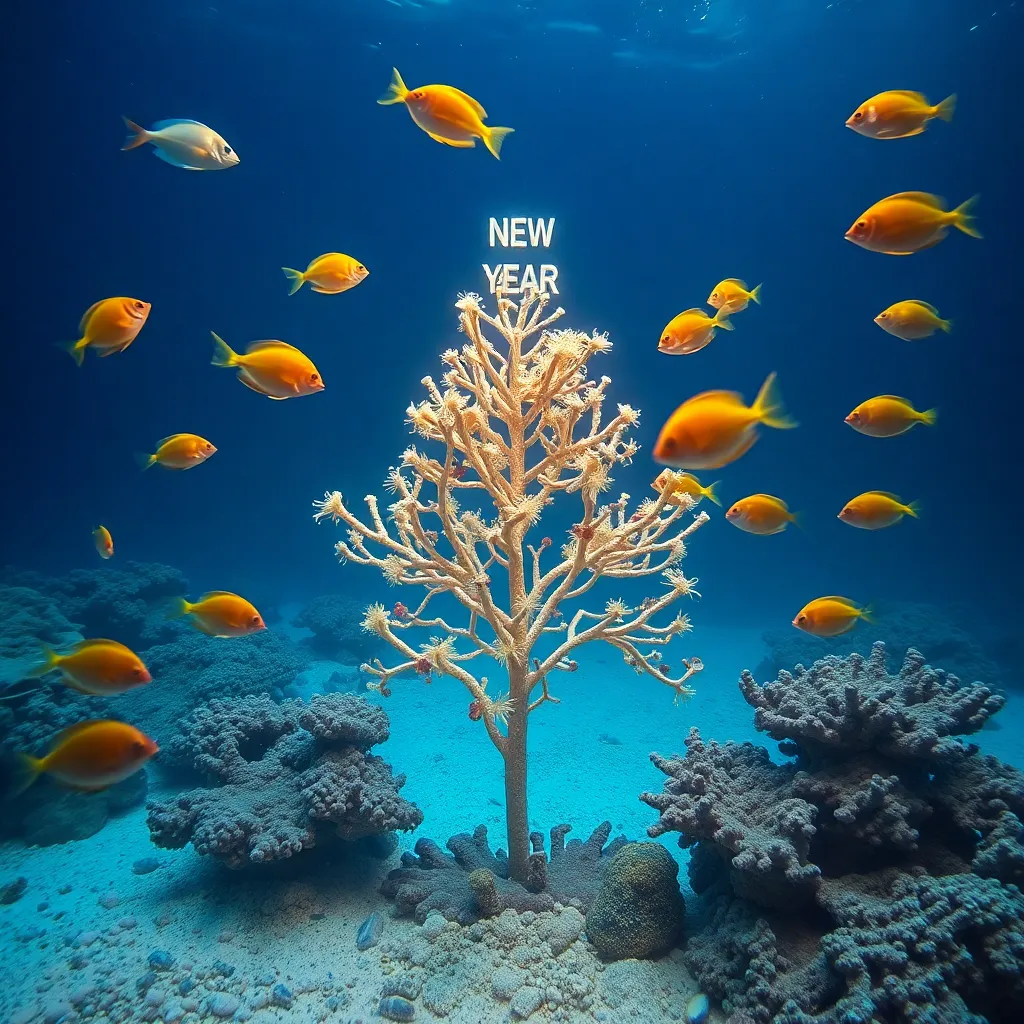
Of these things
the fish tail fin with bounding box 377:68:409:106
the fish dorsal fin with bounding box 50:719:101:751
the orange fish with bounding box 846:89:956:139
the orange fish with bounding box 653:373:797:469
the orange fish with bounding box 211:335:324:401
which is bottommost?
the fish dorsal fin with bounding box 50:719:101:751

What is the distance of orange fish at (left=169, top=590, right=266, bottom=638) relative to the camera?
115 inches

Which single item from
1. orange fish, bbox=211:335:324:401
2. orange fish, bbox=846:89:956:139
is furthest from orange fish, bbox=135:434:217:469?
orange fish, bbox=846:89:956:139

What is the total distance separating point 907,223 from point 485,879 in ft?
16.7

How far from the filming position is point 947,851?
2.82m

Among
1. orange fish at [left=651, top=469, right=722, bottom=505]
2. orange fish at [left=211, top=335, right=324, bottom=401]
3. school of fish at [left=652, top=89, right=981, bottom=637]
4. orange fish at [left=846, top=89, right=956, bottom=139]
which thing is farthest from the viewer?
orange fish at [left=846, top=89, right=956, bottom=139]

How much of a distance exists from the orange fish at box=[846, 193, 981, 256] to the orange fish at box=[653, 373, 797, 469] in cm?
228

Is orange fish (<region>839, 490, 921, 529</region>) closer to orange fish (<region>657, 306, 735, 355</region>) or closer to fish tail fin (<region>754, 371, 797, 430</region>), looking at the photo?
orange fish (<region>657, 306, 735, 355</region>)

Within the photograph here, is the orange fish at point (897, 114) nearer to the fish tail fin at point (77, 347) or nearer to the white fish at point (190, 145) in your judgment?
the white fish at point (190, 145)

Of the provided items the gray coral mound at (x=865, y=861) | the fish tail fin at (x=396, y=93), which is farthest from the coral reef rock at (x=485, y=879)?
the fish tail fin at (x=396, y=93)

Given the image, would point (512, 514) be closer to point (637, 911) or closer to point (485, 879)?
point (485, 879)

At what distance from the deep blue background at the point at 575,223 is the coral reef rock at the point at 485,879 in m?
9.71

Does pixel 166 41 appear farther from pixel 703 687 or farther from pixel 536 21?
pixel 703 687

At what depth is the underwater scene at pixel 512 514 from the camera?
2908 millimetres

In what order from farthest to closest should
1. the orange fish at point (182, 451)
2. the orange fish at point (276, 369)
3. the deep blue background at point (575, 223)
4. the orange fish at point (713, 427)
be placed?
the deep blue background at point (575, 223) → the orange fish at point (182, 451) → the orange fish at point (276, 369) → the orange fish at point (713, 427)
